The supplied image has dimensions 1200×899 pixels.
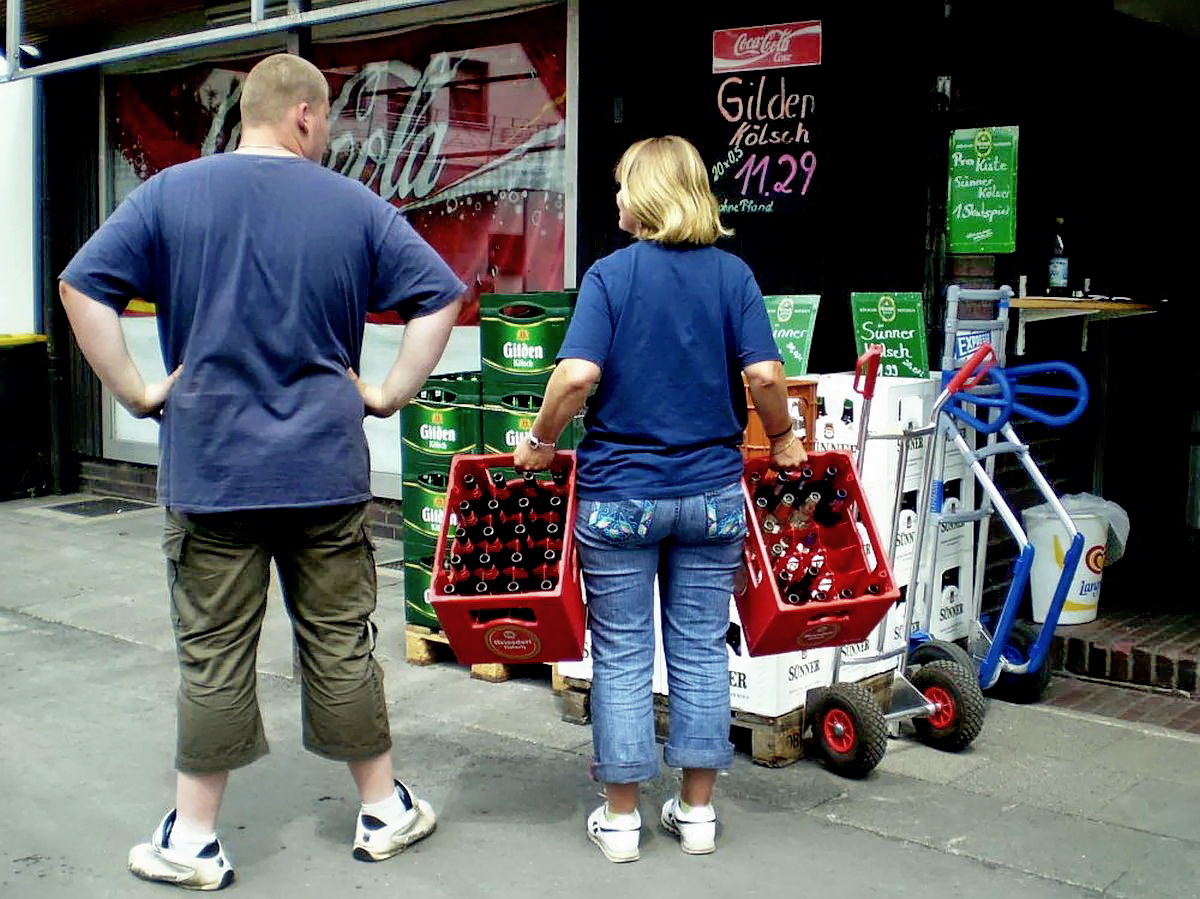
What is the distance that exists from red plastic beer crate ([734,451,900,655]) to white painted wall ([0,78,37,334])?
7.51m

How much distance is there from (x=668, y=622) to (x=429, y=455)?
2079mm

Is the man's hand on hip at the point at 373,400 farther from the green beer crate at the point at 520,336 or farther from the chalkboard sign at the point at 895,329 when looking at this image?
the chalkboard sign at the point at 895,329

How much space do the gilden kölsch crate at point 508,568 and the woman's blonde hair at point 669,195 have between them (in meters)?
0.65

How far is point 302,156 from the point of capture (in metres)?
3.71

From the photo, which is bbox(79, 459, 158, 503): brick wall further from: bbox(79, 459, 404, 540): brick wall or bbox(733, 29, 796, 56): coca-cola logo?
bbox(733, 29, 796, 56): coca-cola logo

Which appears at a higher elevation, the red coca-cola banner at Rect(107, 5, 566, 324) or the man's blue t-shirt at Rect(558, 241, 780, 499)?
the red coca-cola banner at Rect(107, 5, 566, 324)

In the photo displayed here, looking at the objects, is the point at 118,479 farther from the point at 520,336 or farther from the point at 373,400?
the point at 373,400

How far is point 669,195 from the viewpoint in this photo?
3.78 meters

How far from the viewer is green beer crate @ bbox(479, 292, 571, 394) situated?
543 cm

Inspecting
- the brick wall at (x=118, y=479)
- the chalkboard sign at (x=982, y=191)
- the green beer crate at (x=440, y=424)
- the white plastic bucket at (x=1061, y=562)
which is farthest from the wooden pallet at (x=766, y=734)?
the brick wall at (x=118, y=479)

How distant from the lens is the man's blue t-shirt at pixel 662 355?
3750 mm

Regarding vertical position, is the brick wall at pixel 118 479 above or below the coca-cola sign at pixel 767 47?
below

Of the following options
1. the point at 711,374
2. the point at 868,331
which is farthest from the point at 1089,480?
the point at 711,374

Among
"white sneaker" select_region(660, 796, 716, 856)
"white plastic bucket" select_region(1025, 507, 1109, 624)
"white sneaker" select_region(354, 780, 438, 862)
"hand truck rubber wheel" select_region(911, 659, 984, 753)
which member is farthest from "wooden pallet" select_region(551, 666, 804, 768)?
"white plastic bucket" select_region(1025, 507, 1109, 624)
